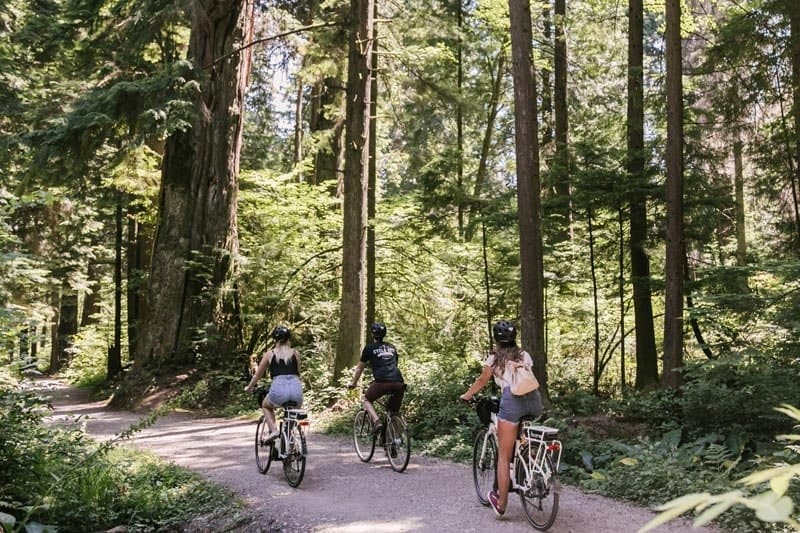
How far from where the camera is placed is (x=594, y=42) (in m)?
20.4

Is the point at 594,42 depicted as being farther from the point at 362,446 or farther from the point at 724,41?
the point at 362,446

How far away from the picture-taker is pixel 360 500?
731 cm

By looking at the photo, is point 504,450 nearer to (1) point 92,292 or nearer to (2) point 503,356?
(2) point 503,356

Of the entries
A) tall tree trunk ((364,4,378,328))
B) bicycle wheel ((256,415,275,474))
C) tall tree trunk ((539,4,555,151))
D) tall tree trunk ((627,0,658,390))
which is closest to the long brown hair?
bicycle wheel ((256,415,275,474))

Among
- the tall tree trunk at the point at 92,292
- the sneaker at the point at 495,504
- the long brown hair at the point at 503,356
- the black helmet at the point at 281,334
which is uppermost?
the tall tree trunk at the point at 92,292

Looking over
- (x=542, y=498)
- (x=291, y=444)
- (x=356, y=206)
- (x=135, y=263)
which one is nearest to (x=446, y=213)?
(x=356, y=206)

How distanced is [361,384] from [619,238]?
6826 mm

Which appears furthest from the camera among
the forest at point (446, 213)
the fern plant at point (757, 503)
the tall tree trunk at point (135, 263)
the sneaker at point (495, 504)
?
the tall tree trunk at point (135, 263)

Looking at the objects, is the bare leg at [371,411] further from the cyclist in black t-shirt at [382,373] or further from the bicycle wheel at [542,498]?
the bicycle wheel at [542,498]

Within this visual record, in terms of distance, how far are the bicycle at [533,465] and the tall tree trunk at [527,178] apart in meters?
3.97

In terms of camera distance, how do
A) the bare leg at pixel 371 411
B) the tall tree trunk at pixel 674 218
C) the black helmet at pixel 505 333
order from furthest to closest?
the tall tree trunk at pixel 674 218 → the bare leg at pixel 371 411 → the black helmet at pixel 505 333

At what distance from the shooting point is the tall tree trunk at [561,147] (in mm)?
13521

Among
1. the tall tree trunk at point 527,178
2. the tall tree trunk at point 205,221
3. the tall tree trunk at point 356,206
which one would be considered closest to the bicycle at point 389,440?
the tall tree trunk at point 527,178

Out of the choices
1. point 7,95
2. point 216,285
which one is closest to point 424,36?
point 216,285
